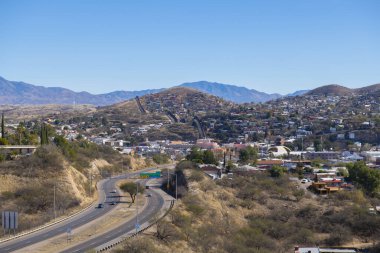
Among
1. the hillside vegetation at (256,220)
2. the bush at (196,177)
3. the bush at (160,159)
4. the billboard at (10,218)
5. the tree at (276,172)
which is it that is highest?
the billboard at (10,218)

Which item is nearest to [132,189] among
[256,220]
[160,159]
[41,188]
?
[41,188]

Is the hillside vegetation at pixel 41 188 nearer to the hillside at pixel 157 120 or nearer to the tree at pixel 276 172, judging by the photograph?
the tree at pixel 276 172

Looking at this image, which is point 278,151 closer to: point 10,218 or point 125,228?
point 125,228

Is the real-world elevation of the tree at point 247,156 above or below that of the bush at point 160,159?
above

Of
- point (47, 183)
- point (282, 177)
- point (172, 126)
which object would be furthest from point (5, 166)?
point (172, 126)

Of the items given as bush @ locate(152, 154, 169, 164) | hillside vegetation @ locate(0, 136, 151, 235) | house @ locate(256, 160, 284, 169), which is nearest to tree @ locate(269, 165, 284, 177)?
house @ locate(256, 160, 284, 169)

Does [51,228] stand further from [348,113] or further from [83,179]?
[348,113]

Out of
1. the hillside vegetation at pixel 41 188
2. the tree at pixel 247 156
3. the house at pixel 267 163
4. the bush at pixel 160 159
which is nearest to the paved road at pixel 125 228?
the hillside vegetation at pixel 41 188

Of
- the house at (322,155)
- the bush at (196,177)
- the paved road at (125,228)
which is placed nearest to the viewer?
the paved road at (125,228)
